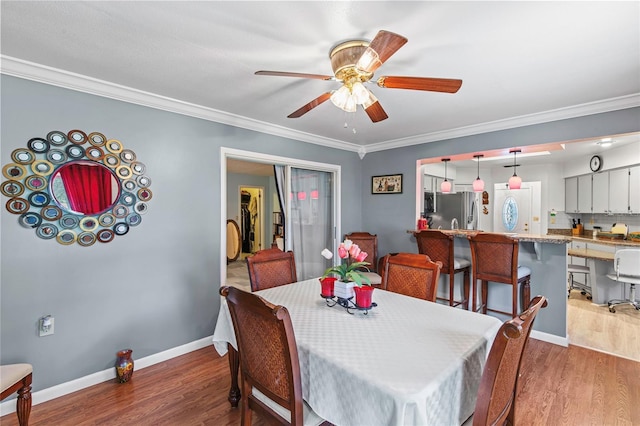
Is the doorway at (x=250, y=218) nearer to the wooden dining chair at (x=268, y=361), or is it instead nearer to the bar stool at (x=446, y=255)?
the bar stool at (x=446, y=255)

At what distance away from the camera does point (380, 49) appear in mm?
1353

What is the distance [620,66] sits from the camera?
199 centimetres

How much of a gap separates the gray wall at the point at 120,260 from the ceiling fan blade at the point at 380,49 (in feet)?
6.49

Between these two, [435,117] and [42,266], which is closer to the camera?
[42,266]

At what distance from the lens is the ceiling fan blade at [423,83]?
5.10 feet

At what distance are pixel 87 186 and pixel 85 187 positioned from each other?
0.6 inches

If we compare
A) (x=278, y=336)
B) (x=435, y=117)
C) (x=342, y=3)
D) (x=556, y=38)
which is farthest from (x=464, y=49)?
(x=278, y=336)

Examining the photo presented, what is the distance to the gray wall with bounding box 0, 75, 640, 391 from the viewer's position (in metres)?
2.03

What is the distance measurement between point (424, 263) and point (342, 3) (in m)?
1.77

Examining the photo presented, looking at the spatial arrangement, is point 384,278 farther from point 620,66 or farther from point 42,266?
point 42,266

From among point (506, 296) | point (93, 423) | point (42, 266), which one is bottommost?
point (93, 423)

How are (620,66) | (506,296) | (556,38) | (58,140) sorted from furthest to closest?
(506,296), (58,140), (620,66), (556,38)

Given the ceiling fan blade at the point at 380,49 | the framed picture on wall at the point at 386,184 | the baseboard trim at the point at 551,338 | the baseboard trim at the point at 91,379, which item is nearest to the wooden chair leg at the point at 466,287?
the baseboard trim at the point at 551,338

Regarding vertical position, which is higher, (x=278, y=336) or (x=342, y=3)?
(x=342, y=3)
